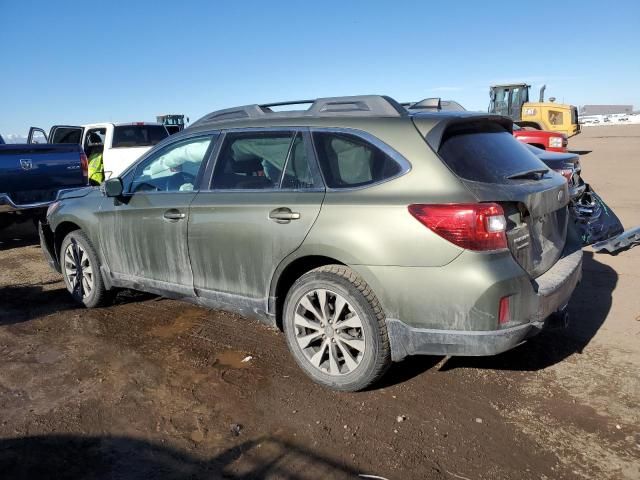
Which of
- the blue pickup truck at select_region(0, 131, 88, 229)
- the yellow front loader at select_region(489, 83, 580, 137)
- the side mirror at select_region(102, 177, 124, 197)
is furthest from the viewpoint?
the yellow front loader at select_region(489, 83, 580, 137)

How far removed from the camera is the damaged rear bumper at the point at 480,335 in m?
2.98

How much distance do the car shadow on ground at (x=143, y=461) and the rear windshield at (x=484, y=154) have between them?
1812 mm

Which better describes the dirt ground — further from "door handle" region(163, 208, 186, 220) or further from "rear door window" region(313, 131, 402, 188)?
"rear door window" region(313, 131, 402, 188)

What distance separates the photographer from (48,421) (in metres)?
3.22

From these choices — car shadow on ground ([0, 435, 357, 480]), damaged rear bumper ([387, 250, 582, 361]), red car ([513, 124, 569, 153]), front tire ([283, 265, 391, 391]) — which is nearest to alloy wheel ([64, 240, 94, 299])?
car shadow on ground ([0, 435, 357, 480])

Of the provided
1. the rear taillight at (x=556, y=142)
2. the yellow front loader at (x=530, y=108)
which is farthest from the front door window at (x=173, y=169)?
the yellow front loader at (x=530, y=108)

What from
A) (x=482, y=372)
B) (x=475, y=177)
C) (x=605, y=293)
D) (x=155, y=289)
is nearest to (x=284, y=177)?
(x=475, y=177)

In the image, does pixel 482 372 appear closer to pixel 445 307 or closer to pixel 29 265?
pixel 445 307

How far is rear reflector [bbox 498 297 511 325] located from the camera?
2.92m

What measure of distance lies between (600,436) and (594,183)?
11673 mm

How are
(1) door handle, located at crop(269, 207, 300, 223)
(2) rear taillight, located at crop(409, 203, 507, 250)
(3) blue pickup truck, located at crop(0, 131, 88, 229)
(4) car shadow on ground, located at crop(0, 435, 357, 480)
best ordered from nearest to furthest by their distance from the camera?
(4) car shadow on ground, located at crop(0, 435, 357, 480) → (2) rear taillight, located at crop(409, 203, 507, 250) → (1) door handle, located at crop(269, 207, 300, 223) → (3) blue pickup truck, located at crop(0, 131, 88, 229)

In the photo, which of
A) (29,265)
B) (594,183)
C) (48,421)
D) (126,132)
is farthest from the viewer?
(594,183)

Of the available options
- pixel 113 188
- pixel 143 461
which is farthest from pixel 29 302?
pixel 143 461

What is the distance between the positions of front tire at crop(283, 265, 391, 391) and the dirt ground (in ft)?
0.55
